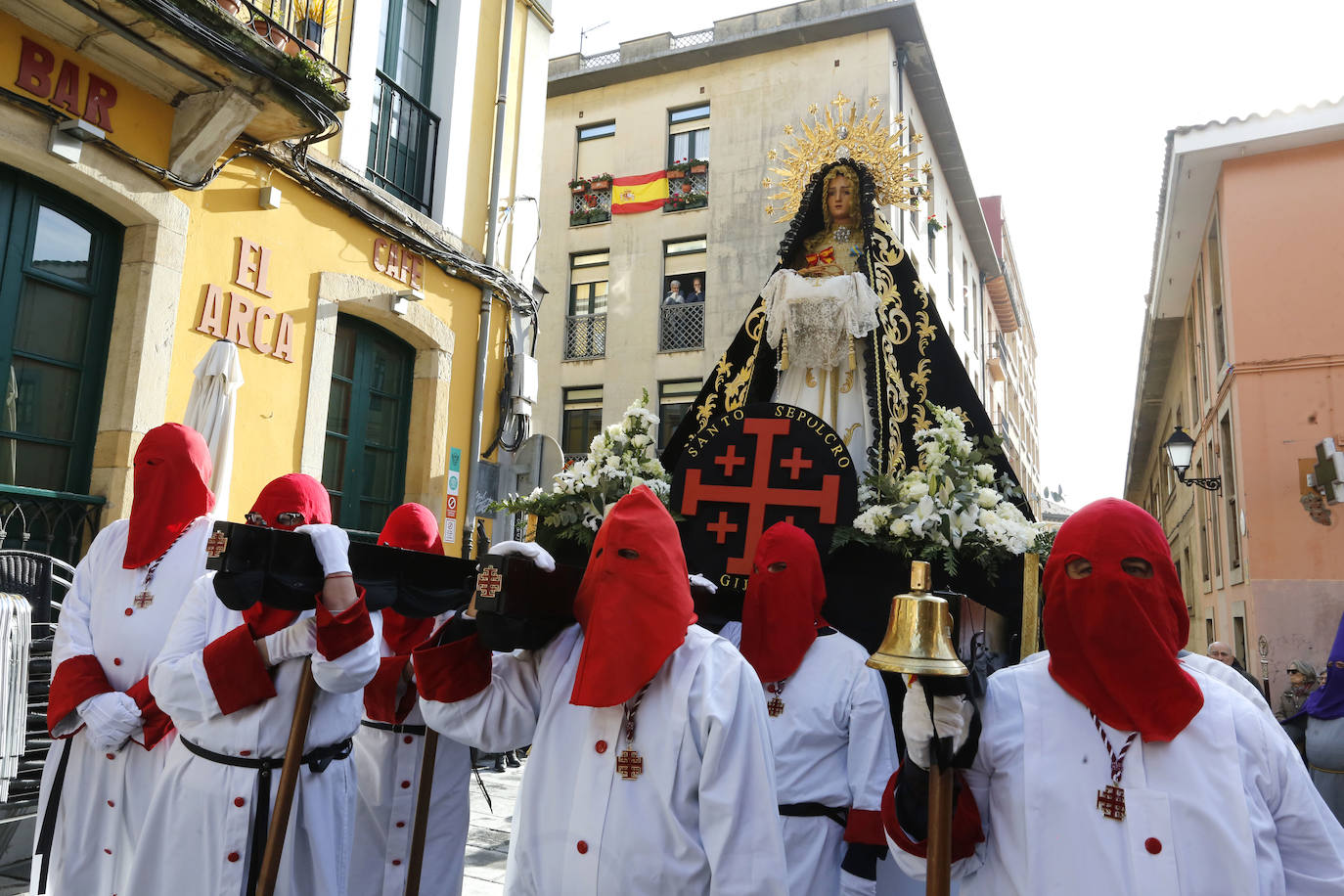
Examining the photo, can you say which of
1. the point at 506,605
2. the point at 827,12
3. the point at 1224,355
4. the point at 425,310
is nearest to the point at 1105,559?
the point at 506,605

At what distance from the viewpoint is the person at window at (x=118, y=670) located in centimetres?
338

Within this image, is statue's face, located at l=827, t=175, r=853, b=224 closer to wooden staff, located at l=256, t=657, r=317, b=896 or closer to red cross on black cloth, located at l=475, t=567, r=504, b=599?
red cross on black cloth, located at l=475, t=567, r=504, b=599

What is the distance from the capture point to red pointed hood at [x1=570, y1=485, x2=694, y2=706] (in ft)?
8.45

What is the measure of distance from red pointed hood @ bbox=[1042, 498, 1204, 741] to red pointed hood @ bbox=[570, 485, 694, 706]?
100 centimetres

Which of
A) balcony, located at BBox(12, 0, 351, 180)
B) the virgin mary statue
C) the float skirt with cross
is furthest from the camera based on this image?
balcony, located at BBox(12, 0, 351, 180)

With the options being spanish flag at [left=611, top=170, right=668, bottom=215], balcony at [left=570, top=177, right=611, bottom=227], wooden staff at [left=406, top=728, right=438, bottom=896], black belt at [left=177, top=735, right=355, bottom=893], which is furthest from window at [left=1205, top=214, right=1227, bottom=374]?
black belt at [left=177, top=735, right=355, bottom=893]

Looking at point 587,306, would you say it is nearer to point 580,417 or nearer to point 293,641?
point 580,417

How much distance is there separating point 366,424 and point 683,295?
11887 mm

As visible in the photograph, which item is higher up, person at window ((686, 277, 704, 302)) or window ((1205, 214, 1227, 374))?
person at window ((686, 277, 704, 302))

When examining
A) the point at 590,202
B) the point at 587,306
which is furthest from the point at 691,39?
the point at 587,306

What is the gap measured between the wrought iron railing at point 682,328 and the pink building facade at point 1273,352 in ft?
30.7

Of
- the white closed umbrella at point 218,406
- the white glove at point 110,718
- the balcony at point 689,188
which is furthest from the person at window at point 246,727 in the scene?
the balcony at point 689,188

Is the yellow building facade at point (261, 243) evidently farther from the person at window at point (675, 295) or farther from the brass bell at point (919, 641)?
the person at window at point (675, 295)

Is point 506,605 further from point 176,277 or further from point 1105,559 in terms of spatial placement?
point 176,277
